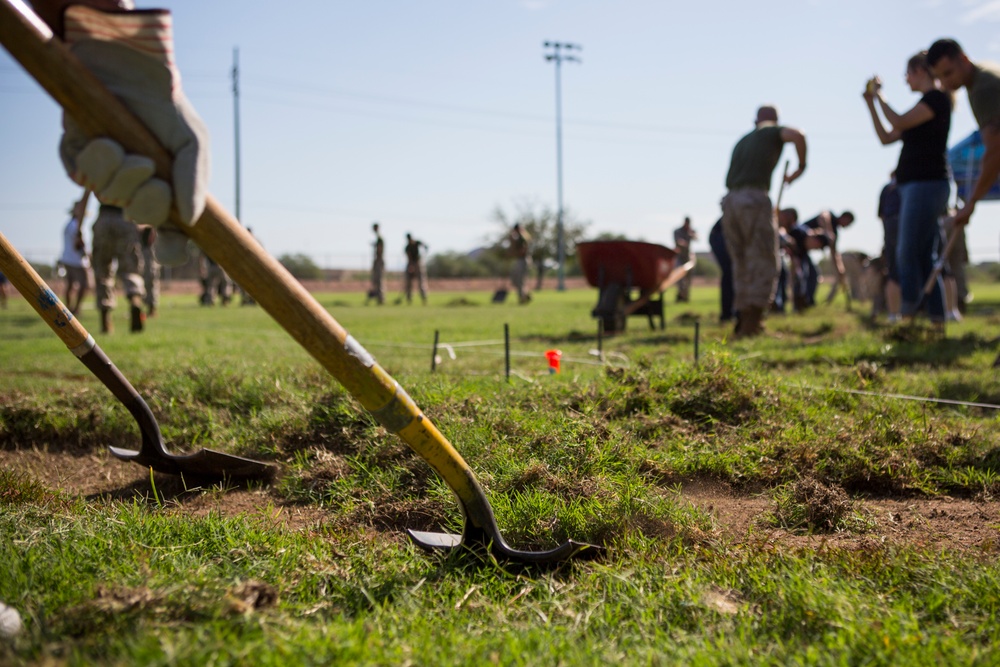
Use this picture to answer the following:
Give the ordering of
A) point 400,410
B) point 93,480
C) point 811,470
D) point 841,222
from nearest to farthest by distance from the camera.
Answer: point 400,410
point 811,470
point 93,480
point 841,222

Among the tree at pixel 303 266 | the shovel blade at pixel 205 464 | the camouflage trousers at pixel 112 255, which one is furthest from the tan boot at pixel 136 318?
the tree at pixel 303 266

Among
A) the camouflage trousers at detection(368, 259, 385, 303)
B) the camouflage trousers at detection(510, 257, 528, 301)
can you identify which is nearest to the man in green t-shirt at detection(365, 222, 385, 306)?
the camouflage trousers at detection(368, 259, 385, 303)

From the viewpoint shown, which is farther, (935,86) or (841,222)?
(841,222)

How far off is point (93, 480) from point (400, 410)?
2226 millimetres

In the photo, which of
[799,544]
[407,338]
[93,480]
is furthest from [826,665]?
[407,338]

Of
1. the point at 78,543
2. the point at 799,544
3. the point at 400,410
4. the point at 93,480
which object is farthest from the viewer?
the point at 93,480

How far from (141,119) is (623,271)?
8017mm

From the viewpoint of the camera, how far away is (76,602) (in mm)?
1733

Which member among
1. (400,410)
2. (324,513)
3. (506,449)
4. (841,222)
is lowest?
(324,513)

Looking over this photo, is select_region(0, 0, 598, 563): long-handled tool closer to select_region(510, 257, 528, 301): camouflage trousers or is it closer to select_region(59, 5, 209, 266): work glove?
select_region(59, 5, 209, 266): work glove

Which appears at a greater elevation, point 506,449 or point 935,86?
point 935,86

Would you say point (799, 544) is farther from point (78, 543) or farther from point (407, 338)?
point (407, 338)

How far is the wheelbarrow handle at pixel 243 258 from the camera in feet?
4.62

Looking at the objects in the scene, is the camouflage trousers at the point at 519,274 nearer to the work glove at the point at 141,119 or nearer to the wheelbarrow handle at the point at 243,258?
the wheelbarrow handle at the point at 243,258
